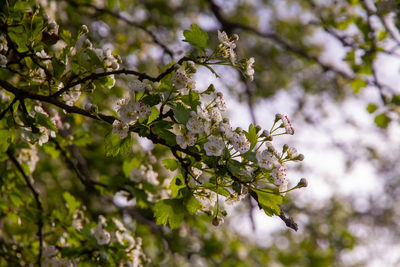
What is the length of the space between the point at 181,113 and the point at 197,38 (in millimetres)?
439

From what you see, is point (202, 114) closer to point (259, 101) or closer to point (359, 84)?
point (359, 84)

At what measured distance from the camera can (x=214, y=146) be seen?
4.98 ft

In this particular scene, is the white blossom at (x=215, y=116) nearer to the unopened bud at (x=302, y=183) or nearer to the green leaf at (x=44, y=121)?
the unopened bud at (x=302, y=183)

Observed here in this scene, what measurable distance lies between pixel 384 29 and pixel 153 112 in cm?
308

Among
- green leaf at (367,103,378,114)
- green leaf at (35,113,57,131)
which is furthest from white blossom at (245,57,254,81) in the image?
green leaf at (367,103,378,114)

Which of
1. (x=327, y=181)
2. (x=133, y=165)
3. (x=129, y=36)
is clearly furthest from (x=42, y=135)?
(x=327, y=181)

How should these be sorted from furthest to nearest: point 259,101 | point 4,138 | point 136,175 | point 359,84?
point 259,101 → point 359,84 → point 136,175 → point 4,138

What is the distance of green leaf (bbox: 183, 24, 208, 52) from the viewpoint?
181 centimetres

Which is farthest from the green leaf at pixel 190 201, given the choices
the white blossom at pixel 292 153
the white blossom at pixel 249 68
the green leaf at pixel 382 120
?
the green leaf at pixel 382 120

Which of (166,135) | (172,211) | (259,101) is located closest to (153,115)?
(166,135)

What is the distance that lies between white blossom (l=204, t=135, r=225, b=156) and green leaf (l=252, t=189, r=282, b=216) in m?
0.27

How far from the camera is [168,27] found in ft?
20.7

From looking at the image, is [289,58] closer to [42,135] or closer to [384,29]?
[384,29]

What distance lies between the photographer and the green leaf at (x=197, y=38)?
5.93ft
